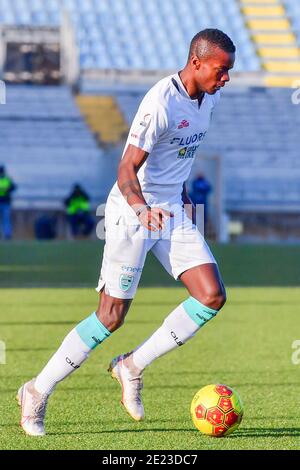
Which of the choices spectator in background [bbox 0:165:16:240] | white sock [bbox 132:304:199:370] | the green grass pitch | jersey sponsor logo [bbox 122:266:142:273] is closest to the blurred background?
spectator in background [bbox 0:165:16:240]

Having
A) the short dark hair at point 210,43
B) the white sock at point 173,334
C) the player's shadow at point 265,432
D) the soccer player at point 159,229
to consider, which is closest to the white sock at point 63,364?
the soccer player at point 159,229

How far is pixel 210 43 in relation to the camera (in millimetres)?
5996

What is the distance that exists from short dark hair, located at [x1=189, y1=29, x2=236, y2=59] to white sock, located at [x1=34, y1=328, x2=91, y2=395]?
5.46 feet

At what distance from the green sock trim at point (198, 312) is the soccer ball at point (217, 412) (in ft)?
1.25

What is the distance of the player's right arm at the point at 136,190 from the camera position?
5797 millimetres

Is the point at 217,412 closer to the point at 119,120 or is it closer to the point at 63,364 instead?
the point at 63,364

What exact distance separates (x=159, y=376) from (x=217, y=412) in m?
2.78

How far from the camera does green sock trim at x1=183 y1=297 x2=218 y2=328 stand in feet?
20.0

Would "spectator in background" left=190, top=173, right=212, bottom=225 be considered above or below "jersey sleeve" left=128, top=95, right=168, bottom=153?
below

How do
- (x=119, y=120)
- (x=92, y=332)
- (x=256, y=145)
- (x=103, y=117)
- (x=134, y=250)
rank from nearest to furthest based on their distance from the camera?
(x=92, y=332), (x=134, y=250), (x=256, y=145), (x=119, y=120), (x=103, y=117)

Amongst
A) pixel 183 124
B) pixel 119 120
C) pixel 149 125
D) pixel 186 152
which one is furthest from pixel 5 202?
pixel 149 125

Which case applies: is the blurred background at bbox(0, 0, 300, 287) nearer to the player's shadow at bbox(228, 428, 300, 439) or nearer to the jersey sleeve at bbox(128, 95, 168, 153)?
the player's shadow at bbox(228, 428, 300, 439)
